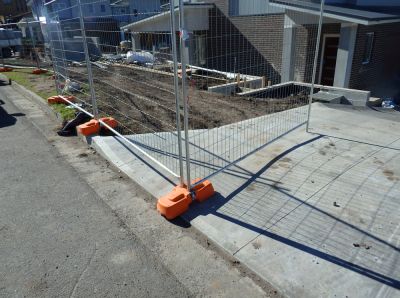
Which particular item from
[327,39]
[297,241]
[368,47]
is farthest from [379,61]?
[297,241]

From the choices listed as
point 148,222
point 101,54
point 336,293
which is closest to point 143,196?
point 148,222

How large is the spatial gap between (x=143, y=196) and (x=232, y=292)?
1.97m

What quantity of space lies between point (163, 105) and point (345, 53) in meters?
6.96

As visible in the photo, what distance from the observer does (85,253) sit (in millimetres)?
3150

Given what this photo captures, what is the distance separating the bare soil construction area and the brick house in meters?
1.05

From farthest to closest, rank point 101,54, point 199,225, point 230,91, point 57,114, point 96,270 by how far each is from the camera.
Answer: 1. point 230,91
2. point 57,114
3. point 101,54
4. point 199,225
5. point 96,270

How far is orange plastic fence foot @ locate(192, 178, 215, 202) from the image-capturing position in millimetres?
3824

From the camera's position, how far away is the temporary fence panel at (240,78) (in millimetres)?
4695

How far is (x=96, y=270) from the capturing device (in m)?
2.92

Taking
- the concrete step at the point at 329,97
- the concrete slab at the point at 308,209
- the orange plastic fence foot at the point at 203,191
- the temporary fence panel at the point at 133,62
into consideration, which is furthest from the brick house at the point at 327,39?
the orange plastic fence foot at the point at 203,191

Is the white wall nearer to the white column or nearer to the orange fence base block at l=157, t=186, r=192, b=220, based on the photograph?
the white column

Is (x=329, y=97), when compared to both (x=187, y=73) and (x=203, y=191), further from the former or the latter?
(x=203, y=191)

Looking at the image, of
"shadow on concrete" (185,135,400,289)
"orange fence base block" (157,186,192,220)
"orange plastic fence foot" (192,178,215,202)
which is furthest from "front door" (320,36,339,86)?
"orange fence base block" (157,186,192,220)

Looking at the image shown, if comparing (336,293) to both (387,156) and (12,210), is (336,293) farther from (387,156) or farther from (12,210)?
(12,210)
